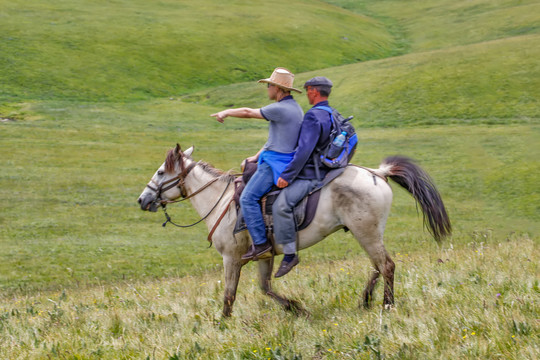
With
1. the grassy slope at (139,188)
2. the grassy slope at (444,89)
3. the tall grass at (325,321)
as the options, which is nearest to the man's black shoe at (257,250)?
the tall grass at (325,321)

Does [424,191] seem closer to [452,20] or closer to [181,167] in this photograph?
[181,167]

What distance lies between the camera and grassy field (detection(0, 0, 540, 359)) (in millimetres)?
7055

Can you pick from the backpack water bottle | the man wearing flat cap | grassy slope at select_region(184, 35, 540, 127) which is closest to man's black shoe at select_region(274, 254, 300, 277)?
the man wearing flat cap

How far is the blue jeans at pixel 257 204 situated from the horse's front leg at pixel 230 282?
1.82ft

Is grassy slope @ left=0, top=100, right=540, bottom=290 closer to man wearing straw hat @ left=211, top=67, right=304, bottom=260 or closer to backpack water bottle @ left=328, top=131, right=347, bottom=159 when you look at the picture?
man wearing straw hat @ left=211, top=67, right=304, bottom=260

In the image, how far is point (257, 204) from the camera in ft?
29.0

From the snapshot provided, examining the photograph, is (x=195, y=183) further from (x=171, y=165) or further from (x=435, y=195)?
(x=435, y=195)

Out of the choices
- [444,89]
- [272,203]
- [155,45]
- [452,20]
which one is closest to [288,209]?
[272,203]

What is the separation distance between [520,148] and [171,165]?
27.6 m

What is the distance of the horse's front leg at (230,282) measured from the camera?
891 cm

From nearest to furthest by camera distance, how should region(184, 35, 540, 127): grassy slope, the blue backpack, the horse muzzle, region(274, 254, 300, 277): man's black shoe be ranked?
the blue backpack
region(274, 254, 300, 277): man's black shoe
the horse muzzle
region(184, 35, 540, 127): grassy slope

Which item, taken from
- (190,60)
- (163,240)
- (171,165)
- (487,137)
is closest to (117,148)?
(163,240)

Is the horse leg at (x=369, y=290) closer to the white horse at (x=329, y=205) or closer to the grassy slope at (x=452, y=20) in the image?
the white horse at (x=329, y=205)

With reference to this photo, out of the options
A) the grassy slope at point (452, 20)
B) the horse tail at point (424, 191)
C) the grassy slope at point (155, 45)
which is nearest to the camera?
the horse tail at point (424, 191)
